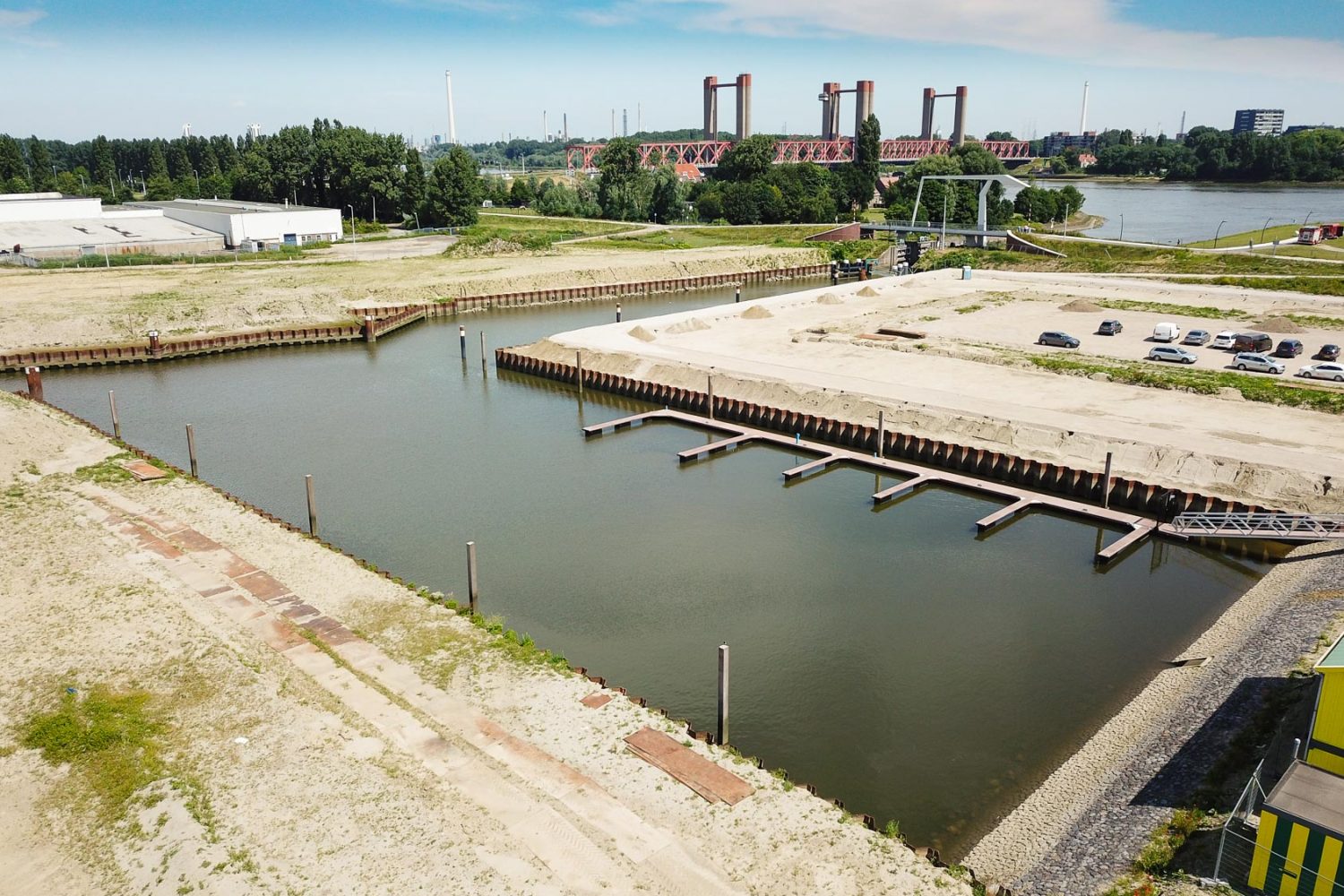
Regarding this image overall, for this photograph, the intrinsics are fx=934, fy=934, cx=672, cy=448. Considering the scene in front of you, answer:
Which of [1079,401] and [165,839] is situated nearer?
[165,839]

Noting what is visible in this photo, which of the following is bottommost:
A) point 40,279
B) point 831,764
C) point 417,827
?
point 831,764

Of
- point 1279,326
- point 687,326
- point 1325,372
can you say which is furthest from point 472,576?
point 1279,326

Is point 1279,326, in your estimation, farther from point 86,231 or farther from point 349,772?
point 86,231

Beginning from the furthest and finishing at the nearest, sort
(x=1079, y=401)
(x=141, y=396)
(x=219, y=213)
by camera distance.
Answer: (x=219, y=213), (x=141, y=396), (x=1079, y=401)

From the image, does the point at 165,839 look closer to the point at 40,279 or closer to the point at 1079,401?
the point at 1079,401

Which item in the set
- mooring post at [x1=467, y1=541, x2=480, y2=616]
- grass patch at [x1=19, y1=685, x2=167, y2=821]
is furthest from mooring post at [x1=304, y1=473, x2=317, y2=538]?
grass patch at [x1=19, y1=685, x2=167, y2=821]

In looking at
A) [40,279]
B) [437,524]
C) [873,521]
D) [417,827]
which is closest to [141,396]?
[437,524]
